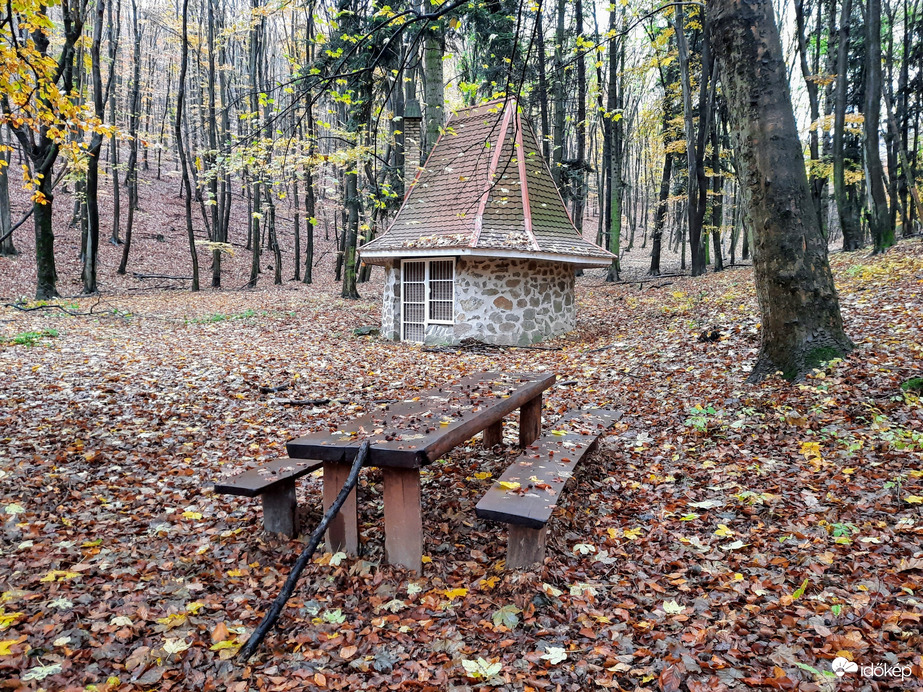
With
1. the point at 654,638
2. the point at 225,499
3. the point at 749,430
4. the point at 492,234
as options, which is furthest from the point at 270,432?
the point at 492,234

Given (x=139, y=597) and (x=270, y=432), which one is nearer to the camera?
(x=139, y=597)

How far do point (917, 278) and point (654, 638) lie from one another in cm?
937

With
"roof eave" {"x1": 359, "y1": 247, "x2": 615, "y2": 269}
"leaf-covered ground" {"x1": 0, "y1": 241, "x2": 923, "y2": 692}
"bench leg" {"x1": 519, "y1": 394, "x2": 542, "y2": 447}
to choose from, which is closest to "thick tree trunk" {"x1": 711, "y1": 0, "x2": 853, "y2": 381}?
"leaf-covered ground" {"x1": 0, "y1": 241, "x2": 923, "y2": 692}

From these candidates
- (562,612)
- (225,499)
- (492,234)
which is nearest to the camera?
(562,612)

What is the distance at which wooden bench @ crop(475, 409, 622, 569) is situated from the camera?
9.33 ft

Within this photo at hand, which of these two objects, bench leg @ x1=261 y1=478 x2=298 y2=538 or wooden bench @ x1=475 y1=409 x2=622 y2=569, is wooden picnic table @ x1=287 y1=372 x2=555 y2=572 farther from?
wooden bench @ x1=475 y1=409 x2=622 y2=569

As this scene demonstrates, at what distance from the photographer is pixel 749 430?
4.72 meters

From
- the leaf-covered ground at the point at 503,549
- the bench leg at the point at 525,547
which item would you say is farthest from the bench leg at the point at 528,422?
the bench leg at the point at 525,547

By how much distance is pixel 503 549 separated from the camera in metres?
3.38

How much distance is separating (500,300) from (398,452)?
8.96 metres

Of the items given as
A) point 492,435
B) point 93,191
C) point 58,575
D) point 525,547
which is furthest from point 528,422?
point 93,191

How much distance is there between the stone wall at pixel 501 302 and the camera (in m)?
11.5

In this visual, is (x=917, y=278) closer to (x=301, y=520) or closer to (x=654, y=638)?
(x=654, y=638)

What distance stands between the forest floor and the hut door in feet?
17.8
